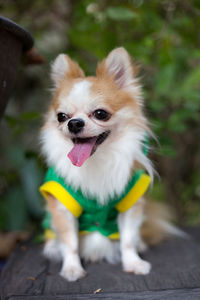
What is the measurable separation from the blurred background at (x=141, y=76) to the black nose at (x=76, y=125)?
0.61m

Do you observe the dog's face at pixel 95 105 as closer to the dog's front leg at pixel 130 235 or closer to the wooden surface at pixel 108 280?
the dog's front leg at pixel 130 235

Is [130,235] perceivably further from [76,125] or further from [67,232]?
[76,125]

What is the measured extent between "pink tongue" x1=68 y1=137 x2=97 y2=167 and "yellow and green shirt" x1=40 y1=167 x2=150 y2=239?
0.88 feet

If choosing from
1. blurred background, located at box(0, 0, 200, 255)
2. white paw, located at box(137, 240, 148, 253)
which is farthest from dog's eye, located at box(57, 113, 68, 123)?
white paw, located at box(137, 240, 148, 253)

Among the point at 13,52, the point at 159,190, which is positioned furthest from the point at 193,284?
the point at 159,190

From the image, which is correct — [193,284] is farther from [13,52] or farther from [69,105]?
[13,52]

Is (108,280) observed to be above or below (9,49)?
below

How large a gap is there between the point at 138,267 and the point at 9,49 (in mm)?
1220

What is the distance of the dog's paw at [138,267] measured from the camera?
5.24 feet

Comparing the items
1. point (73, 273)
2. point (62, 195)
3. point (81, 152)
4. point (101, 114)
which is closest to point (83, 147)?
point (81, 152)

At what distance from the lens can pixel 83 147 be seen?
1490 millimetres

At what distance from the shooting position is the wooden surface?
1.36 m

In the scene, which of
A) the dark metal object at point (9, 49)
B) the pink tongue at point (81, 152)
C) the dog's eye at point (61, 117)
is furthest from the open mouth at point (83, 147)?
→ the dark metal object at point (9, 49)

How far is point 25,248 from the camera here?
2045 millimetres
